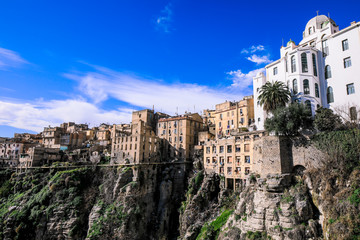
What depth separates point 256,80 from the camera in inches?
1911

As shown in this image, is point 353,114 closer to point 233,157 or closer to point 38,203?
point 233,157

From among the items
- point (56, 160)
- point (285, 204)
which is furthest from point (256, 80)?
point (56, 160)

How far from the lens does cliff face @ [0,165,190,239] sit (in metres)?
47.3

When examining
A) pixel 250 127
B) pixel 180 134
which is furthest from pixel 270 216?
pixel 180 134

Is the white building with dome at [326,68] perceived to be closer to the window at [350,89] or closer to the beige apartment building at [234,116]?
the window at [350,89]

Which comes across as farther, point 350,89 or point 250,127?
point 250,127

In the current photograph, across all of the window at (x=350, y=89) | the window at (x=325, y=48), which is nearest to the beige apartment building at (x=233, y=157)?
the window at (x=350, y=89)

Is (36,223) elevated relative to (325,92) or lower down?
lower down

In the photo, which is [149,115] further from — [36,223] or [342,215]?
[342,215]

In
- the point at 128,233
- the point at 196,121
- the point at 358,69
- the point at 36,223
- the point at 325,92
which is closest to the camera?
the point at 358,69

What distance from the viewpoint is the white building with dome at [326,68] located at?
34375 millimetres

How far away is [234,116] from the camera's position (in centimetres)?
5969

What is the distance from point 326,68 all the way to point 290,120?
1346cm

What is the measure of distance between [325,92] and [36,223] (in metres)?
60.8
